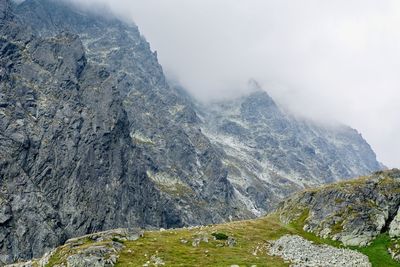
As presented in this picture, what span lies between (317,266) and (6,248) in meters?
162

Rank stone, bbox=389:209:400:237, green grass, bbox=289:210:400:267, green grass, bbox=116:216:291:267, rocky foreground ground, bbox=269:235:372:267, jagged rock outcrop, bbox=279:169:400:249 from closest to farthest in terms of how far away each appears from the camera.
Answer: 1. rocky foreground ground, bbox=269:235:372:267
2. green grass, bbox=116:216:291:267
3. green grass, bbox=289:210:400:267
4. stone, bbox=389:209:400:237
5. jagged rock outcrop, bbox=279:169:400:249

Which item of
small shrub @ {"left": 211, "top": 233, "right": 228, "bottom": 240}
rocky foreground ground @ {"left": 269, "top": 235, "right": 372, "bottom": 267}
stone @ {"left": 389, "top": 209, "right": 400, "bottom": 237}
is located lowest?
rocky foreground ground @ {"left": 269, "top": 235, "right": 372, "bottom": 267}

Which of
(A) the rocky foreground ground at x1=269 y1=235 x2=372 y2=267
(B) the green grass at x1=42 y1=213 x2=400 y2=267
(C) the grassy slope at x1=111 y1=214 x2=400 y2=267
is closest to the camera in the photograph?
(A) the rocky foreground ground at x1=269 y1=235 x2=372 y2=267

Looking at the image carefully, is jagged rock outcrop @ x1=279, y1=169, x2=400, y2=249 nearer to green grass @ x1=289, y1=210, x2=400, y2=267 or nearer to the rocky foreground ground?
green grass @ x1=289, y1=210, x2=400, y2=267

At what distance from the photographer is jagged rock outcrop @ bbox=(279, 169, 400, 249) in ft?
308

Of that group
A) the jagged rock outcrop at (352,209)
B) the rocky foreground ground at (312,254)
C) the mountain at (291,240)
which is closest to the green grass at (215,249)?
the mountain at (291,240)

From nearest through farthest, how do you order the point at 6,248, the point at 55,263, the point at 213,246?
the point at 55,263, the point at 213,246, the point at 6,248

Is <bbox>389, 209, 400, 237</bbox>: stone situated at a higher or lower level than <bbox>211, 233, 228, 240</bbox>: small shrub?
lower

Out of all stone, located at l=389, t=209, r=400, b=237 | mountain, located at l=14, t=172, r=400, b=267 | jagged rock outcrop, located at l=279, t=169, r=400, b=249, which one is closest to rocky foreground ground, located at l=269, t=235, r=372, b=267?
mountain, located at l=14, t=172, r=400, b=267

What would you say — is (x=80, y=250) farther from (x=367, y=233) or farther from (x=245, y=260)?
(x=367, y=233)

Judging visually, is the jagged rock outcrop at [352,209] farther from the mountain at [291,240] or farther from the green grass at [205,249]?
the green grass at [205,249]

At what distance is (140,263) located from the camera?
7406 cm

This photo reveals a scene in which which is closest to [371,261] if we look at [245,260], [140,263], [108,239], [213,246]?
[245,260]

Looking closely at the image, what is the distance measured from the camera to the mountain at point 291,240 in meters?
76.0
